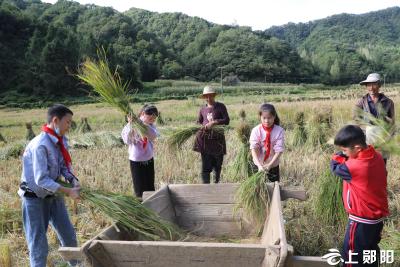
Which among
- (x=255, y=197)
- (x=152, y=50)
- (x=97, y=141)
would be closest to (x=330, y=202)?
(x=255, y=197)

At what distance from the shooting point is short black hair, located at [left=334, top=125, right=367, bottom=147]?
2.38 meters

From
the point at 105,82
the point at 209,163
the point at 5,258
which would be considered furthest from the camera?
the point at 209,163

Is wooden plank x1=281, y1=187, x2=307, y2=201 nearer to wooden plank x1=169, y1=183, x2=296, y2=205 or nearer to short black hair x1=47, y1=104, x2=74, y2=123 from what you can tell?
wooden plank x1=169, y1=183, x2=296, y2=205

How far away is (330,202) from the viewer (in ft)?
11.9

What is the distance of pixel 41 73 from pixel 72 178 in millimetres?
34398

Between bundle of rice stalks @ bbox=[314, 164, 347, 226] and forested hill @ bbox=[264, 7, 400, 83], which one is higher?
forested hill @ bbox=[264, 7, 400, 83]

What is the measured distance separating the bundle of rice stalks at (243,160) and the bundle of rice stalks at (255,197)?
1439 millimetres

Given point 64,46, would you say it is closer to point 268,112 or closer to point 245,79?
point 245,79

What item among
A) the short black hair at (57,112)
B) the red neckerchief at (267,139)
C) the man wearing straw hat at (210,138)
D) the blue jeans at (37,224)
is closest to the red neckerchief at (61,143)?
the short black hair at (57,112)

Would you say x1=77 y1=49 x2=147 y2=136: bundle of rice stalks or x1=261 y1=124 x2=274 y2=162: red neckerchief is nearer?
x1=77 y1=49 x2=147 y2=136: bundle of rice stalks

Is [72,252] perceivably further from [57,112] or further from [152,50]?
[152,50]

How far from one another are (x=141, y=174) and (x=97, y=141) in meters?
5.35

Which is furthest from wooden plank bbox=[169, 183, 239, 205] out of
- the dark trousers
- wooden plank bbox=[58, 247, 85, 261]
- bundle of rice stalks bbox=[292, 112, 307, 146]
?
bundle of rice stalks bbox=[292, 112, 307, 146]

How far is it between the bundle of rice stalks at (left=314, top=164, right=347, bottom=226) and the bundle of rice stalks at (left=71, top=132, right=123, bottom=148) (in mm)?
5983
